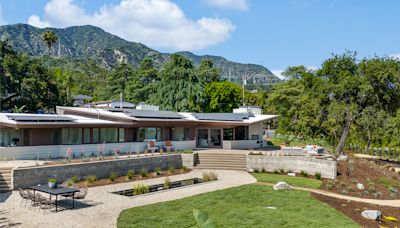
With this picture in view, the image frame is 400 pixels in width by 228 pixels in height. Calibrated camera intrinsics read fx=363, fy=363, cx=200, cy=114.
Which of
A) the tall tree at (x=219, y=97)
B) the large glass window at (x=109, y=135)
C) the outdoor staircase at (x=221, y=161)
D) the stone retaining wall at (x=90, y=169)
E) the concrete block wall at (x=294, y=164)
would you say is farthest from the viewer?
the tall tree at (x=219, y=97)

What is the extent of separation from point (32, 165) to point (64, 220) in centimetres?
805

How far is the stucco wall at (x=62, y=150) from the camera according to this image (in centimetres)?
2109

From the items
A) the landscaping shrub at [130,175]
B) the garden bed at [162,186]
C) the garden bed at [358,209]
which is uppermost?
the landscaping shrub at [130,175]

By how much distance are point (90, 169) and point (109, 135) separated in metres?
6.44

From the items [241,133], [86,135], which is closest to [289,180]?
[241,133]

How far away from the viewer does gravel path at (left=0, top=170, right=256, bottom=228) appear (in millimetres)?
12133

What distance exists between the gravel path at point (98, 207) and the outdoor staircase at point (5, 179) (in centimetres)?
64

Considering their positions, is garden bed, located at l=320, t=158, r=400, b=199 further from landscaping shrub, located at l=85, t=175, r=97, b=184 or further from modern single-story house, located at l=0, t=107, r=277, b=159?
landscaping shrub, located at l=85, t=175, r=97, b=184

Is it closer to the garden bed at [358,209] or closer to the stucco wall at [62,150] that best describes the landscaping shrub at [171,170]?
the stucco wall at [62,150]

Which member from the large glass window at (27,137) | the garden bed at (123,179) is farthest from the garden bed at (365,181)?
the large glass window at (27,137)

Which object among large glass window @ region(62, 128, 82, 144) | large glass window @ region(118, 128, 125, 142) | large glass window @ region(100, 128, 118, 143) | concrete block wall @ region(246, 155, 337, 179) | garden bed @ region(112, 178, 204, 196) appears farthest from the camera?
large glass window @ region(118, 128, 125, 142)

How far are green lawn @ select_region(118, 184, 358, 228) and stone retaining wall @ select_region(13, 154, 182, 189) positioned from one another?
6894mm

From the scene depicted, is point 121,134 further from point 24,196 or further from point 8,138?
point 24,196

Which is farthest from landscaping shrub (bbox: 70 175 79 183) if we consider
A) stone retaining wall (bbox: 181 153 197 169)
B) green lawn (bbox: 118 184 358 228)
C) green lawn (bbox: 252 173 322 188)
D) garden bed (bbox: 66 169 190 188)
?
green lawn (bbox: 252 173 322 188)
